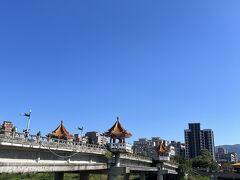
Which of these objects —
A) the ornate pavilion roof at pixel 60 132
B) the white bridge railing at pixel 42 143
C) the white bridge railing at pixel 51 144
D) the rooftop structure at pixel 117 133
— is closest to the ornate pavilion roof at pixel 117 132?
the rooftop structure at pixel 117 133

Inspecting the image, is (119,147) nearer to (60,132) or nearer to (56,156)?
→ (60,132)

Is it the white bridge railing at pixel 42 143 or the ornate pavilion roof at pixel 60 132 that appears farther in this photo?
the ornate pavilion roof at pixel 60 132

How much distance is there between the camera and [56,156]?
3503 centimetres

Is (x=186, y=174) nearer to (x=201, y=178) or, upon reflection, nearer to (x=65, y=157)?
(x=201, y=178)

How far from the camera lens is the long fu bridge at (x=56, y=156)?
27812 mm

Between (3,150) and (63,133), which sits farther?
(63,133)

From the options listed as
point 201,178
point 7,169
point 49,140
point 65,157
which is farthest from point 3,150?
point 201,178

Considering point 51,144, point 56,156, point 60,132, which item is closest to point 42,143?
point 51,144

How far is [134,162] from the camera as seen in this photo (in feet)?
193

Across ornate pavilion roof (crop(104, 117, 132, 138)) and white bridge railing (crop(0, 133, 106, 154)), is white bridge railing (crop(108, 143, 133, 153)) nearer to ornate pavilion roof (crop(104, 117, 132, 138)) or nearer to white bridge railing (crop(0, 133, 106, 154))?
ornate pavilion roof (crop(104, 117, 132, 138))

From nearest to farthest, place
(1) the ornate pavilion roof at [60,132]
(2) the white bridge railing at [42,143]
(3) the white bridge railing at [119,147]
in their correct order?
(2) the white bridge railing at [42,143] < (3) the white bridge railing at [119,147] < (1) the ornate pavilion roof at [60,132]

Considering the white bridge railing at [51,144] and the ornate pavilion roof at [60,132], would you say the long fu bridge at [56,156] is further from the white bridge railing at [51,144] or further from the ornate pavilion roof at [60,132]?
the ornate pavilion roof at [60,132]

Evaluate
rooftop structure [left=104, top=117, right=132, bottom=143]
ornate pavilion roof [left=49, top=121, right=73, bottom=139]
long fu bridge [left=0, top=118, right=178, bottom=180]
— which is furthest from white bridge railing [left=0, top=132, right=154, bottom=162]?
ornate pavilion roof [left=49, top=121, right=73, bottom=139]

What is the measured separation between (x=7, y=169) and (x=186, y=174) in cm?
7443
